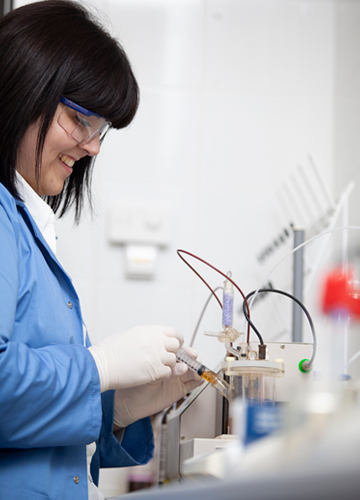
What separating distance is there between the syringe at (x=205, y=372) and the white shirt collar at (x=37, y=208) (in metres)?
0.40

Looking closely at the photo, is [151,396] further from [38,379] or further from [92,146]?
[92,146]

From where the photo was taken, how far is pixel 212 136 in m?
2.53

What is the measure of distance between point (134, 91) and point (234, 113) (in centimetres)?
128

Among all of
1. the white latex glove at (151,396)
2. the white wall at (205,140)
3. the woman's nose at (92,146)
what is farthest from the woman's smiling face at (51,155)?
the white wall at (205,140)

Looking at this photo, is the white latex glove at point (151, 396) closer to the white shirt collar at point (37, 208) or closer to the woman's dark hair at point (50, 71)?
the white shirt collar at point (37, 208)

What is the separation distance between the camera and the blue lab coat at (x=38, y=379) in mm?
890

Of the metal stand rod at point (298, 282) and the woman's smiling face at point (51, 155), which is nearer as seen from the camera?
the woman's smiling face at point (51, 155)

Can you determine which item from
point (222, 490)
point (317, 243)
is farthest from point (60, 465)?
point (317, 243)

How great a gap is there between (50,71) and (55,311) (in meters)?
0.53

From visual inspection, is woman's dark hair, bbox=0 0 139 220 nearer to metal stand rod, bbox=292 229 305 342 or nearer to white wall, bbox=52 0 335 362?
metal stand rod, bbox=292 229 305 342

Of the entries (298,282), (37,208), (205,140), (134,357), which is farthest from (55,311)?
Result: (205,140)

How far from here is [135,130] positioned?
253 centimetres

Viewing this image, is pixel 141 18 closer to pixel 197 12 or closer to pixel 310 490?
pixel 197 12

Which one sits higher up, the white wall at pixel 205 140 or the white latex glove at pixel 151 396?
the white wall at pixel 205 140
